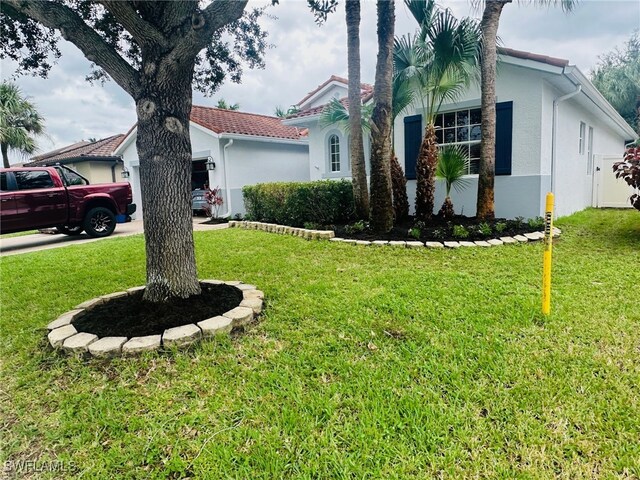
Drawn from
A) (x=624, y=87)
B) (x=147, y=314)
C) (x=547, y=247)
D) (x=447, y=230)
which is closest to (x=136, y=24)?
(x=147, y=314)

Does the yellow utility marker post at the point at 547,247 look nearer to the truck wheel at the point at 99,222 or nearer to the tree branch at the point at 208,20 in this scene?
the tree branch at the point at 208,20

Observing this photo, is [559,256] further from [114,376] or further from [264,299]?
[114,376]

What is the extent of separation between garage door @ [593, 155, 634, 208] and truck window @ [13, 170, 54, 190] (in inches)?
672

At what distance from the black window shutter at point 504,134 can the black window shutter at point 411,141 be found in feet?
6.17

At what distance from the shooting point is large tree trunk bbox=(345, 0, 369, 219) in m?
7.88

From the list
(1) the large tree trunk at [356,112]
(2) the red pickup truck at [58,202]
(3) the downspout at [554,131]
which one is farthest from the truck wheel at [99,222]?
(3) the downspout at [554,131]

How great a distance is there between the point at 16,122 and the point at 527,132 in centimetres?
2418

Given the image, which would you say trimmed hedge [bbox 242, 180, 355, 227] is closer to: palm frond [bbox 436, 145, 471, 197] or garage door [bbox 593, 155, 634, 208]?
palm frond [bbox 436, 145, 471, 197]

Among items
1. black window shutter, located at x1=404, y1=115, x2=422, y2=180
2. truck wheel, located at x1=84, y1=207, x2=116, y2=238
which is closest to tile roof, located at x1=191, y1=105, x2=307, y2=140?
truck wheel, located at x1=84, y1=207, x2=116, y2=238

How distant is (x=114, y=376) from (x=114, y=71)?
9.38ft

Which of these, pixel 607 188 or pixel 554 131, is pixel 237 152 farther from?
pixel 607 188

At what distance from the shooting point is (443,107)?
9.60m

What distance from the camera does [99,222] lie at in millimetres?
11008

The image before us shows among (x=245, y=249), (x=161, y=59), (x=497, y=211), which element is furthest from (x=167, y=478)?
(x=497, y=211)
